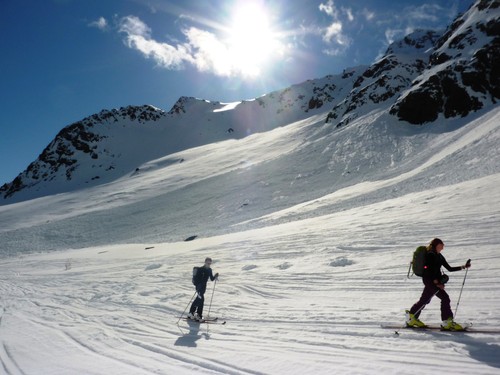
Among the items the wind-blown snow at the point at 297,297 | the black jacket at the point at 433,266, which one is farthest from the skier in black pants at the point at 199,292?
the black jacket at the point at 433,266

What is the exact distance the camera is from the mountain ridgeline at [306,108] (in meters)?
54.2

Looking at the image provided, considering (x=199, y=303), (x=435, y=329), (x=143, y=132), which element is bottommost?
(x=199, y=303)

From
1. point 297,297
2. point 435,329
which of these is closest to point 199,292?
point 297,297

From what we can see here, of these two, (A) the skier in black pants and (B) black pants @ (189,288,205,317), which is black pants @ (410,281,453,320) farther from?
(B) black pants @ (189,288,205,317)

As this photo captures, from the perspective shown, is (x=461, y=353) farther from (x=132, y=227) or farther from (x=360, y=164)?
(x=132, y=227)

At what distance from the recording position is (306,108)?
13925 cm

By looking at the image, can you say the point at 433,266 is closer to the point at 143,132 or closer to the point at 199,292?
the point at 199,292

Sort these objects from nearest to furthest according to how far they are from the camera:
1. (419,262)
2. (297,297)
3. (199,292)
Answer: (419,262) < (199,292) < (297,297)

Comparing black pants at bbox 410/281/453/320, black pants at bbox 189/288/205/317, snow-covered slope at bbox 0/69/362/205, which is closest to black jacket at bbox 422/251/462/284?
black pants at bbox 410/281/453/320

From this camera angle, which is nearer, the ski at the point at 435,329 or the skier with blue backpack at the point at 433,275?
the ski at the point at 435,329

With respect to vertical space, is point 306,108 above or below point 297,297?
above

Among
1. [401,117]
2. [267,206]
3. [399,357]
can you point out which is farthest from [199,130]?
[399,357]

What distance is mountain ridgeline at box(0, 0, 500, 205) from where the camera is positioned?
54.2m

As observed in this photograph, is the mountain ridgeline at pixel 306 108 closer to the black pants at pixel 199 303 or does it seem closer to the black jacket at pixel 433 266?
the black jacket at pixel 433 266
